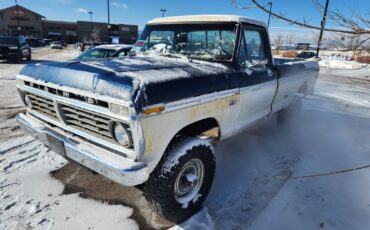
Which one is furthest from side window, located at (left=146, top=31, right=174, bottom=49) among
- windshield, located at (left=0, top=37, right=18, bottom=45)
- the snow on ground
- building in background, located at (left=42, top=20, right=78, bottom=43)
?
building in background, located at (left=42, top=20, right=78, bottom=43)

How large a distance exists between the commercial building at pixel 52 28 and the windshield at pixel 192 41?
67.4 m

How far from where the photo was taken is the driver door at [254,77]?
11.8 feet

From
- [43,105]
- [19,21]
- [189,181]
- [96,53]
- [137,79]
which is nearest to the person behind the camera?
[137,79]

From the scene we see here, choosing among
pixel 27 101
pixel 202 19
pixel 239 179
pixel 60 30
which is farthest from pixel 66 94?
pixel 60 30

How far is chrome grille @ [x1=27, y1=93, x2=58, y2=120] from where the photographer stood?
3016 mm

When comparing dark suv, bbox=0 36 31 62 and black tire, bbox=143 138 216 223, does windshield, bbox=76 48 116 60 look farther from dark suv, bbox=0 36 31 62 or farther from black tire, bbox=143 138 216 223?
dark suv, bbox=0 36 31 62

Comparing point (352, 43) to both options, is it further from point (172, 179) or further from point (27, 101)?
point (27, 101)

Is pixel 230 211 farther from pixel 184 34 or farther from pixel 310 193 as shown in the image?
pixel 184 34

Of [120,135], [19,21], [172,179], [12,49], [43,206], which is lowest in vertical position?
[43,206]

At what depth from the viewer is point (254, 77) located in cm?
373

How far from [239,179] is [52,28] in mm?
92391

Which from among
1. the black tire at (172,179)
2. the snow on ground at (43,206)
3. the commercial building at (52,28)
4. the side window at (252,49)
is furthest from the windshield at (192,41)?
the commercial building at (52,28)

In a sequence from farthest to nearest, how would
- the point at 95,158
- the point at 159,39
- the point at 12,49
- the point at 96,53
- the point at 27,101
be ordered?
the point at 12,49 → the point at 96,53 → the point at 159,39 → the point at 27,101 → the point at 95,158

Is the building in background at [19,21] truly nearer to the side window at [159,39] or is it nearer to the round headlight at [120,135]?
the side window at [159,39]
